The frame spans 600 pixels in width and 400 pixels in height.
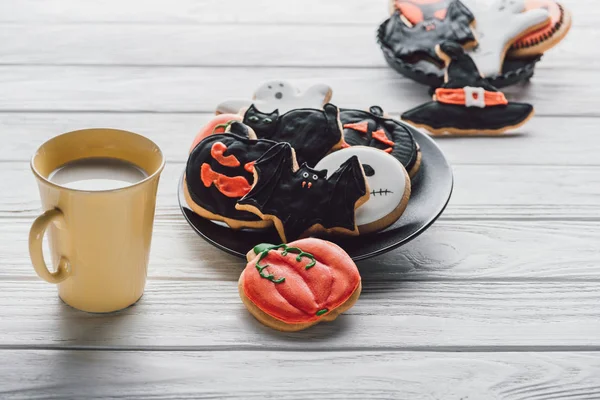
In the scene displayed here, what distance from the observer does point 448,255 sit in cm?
88

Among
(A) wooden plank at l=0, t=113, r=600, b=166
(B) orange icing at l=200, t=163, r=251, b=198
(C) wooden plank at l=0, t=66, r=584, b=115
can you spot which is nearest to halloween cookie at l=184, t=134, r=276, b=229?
(B) orange icing at l=200, t=163, r=251, b=198

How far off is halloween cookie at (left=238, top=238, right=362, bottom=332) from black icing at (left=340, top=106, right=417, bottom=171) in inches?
8.1

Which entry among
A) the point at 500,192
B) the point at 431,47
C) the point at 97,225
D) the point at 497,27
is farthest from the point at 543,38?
the point at 97,225

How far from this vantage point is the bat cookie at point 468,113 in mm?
1114

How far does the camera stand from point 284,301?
0.74m

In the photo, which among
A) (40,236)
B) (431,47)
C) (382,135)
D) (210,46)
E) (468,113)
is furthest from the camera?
(210,46)

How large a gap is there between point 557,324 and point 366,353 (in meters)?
0.20

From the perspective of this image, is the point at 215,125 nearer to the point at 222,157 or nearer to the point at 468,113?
the point at 222,157

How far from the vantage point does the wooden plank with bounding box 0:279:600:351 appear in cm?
74

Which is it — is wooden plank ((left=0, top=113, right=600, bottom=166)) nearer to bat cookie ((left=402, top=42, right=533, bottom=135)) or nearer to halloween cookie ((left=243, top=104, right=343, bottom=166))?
bat cookie ((left=402, top=42, right=533, bottom=135))

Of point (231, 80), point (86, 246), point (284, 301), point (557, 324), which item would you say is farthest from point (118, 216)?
point (231, 80)

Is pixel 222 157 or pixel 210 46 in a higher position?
pixel 222 157

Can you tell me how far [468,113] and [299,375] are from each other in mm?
558

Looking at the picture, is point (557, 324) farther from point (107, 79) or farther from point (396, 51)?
point (107, 79)
